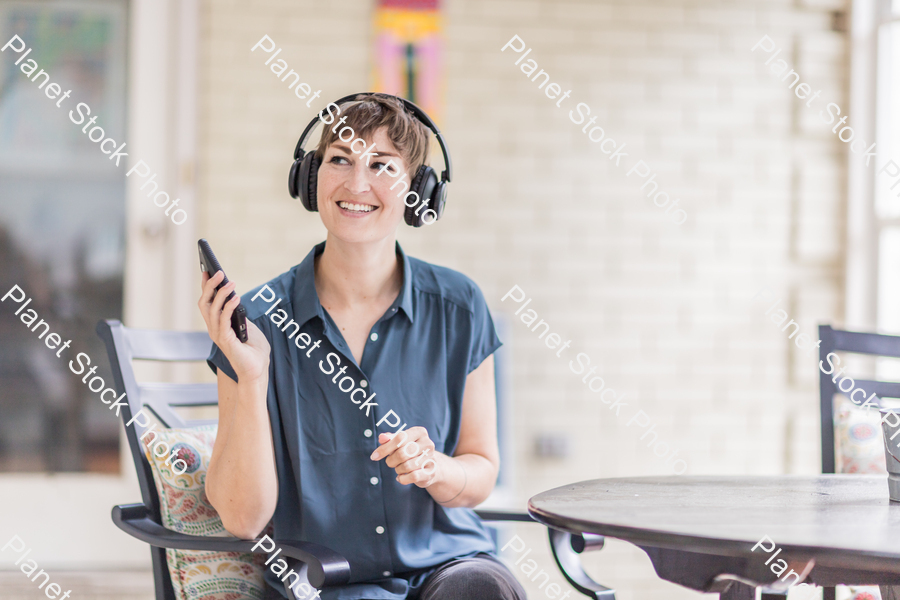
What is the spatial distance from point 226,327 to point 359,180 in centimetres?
39

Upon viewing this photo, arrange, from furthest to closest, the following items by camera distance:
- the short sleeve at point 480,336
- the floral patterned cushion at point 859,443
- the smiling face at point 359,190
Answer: the floral patterned cushion at point 859,443 → the short sleeve at point 480,336 → the smiling face at point 359,190

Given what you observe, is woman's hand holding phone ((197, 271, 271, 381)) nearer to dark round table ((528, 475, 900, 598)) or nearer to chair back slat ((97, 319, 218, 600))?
chair back slat ((97, 319, 218, 600))

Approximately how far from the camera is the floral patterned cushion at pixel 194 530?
146 centimetres

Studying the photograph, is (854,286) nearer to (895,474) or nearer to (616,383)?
(616,383)

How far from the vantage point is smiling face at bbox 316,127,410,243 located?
1.49 meters

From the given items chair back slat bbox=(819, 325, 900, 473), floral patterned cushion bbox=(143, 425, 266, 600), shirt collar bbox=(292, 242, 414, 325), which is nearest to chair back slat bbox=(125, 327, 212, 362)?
floral patterned cushion bbox=(143, 425, 266, 600)

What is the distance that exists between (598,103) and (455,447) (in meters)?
1.86

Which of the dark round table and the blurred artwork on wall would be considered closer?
the dark round table

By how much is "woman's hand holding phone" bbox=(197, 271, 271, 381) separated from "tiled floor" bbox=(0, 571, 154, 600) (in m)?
1.80

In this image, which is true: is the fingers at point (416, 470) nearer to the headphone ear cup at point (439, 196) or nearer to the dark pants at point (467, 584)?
the dark pants at point (467, 584)

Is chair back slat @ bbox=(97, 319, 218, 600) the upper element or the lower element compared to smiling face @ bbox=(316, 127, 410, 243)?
lower

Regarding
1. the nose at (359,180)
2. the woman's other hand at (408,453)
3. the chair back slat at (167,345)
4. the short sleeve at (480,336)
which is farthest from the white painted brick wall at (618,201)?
the woman's other hand at (408,453)

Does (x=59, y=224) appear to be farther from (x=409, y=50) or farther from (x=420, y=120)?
(x=420, y=120)

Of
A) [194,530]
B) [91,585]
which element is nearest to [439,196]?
[194,530]
